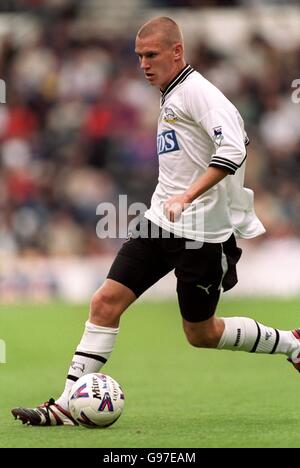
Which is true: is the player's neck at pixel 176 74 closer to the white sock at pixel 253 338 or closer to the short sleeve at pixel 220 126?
the short sleeve at pixel 220 126

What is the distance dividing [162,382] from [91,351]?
2251 millimetres

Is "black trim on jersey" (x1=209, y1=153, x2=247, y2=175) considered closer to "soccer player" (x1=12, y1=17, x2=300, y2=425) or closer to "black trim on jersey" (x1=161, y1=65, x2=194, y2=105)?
"soccer player" (x1=12, y1=17, x2=300, y2=425)

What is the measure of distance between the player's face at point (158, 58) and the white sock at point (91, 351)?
4.86 feet

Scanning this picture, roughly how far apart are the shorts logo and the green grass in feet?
5.18

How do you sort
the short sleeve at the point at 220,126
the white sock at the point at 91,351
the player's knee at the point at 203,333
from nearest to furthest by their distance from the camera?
the short sleeve at the point at 220,126
the white sock at the point at 91,351
the player's knee at the point at 203,333

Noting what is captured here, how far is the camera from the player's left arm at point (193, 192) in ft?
20.5

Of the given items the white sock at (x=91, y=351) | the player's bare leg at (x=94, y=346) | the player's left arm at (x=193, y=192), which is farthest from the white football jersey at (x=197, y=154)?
the white sock at (x=91, y=351)

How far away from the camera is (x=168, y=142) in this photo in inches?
267

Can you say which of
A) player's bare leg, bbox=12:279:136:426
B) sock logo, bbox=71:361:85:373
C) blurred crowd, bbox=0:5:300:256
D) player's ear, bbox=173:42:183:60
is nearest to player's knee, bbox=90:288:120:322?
player's bare leg, bbox=12:279:136:426

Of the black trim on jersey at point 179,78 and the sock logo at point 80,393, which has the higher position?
the black trim on jersey at point 179,78

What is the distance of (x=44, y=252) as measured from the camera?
1748cm

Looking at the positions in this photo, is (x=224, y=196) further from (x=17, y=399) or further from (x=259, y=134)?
(x=259, y=134)

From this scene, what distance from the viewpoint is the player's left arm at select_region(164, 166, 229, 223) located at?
624 cm
